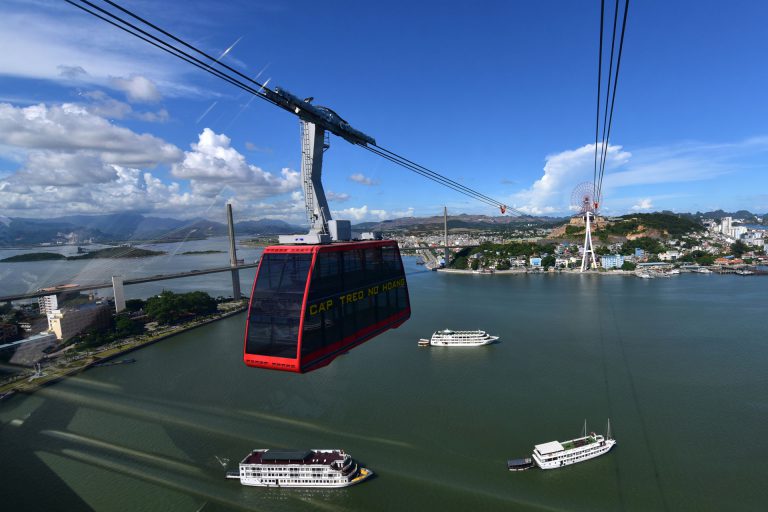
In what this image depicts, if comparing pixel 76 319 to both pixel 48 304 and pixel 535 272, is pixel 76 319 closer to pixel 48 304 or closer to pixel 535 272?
pixel 48 304

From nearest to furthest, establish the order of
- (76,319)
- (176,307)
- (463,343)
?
(463,343)
(76,319)
(176,307)

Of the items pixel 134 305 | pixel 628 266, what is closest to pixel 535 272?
pixel 628 266

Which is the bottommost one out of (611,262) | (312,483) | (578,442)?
(312,483)

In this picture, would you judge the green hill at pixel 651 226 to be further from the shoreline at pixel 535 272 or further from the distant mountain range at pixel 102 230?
the distant mountain range at pixel 102 230

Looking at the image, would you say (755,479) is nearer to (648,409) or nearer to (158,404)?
(648,409)

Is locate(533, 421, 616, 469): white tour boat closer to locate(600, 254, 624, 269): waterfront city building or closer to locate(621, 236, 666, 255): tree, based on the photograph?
locate(600, 254, 624, 269): waterfront city building

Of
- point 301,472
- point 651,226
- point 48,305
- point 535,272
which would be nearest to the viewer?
point 301,472

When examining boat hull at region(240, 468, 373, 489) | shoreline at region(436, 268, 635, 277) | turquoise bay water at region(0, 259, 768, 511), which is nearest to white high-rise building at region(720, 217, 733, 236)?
shoreline at region(436, 268, 635, 277)
